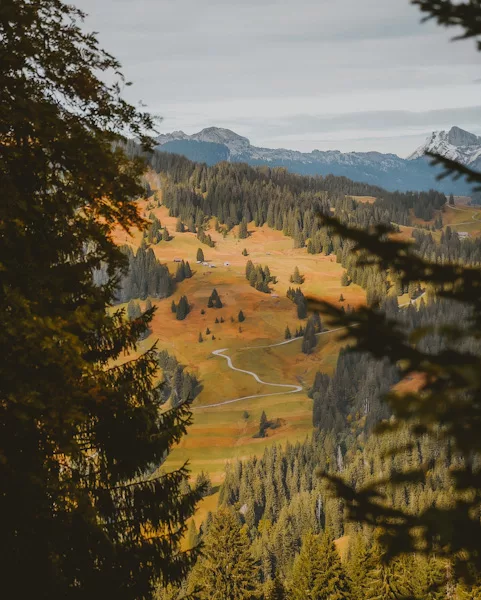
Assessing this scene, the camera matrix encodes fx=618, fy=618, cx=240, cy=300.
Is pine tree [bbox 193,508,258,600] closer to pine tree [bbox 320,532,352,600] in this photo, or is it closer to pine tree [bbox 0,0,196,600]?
pine tree [bbox 320,532,352,600]

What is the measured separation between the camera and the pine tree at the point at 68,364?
33.6 feet

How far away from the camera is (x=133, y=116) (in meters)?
13.7

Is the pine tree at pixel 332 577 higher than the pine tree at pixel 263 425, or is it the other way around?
the pine tree at pixel 332 577

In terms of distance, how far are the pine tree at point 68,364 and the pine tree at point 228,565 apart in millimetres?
29165

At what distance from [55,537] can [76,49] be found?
9678 millimetres

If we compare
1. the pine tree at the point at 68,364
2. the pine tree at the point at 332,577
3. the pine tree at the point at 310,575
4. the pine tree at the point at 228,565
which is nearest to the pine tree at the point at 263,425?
the pine tree at the point at 310,575

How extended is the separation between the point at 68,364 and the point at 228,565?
111ft

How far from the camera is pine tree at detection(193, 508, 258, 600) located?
39.3 meters

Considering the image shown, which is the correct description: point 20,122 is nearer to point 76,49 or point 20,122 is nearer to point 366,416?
point 76,49

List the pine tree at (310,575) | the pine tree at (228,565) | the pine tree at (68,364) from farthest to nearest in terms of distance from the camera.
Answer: the pine tree at (310,575), the pine tree at (228,565), the pine tree at (68,364)

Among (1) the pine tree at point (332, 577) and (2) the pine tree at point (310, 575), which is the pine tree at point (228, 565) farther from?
(1) the pine tree at point (332, 577)

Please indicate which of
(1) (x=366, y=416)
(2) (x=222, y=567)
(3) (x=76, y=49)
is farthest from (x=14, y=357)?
(1) (x=366, y=416)

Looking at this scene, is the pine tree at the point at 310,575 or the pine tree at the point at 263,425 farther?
the pine tree at the point at 263,425

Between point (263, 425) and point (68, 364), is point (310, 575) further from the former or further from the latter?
point (263, 425)
